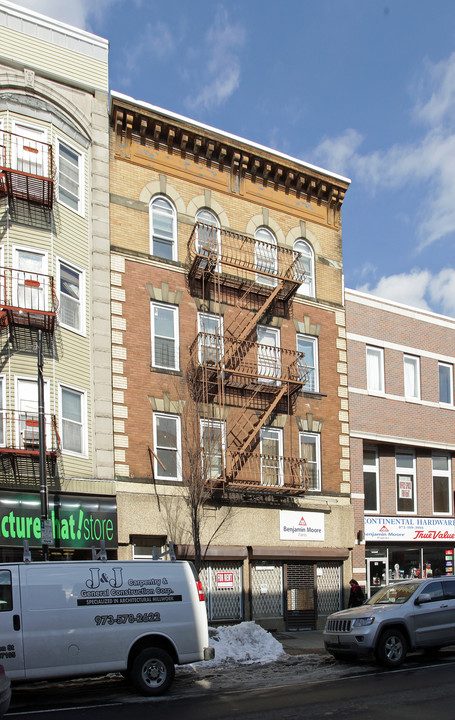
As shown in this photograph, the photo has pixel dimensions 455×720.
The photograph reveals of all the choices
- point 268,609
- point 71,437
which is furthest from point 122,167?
point 268,609

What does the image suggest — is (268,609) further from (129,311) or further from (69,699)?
(69,699)

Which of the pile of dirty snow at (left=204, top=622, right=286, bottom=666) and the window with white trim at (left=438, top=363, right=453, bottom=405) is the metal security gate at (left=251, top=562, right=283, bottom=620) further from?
the window with white trim at (left=438, top=363, right=453, bottom=405)

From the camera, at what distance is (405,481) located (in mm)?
27422

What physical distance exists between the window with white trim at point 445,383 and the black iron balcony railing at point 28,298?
15.7m

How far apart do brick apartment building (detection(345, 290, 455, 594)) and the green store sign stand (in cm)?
917

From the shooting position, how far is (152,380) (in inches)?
843

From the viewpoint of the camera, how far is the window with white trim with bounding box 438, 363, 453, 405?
29094mm

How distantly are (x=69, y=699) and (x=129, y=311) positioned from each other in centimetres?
1123

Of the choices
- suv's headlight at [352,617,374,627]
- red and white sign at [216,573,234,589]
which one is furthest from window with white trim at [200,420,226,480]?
suv's headlight at [352,617,374,627]

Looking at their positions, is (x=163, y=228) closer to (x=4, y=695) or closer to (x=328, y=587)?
(x=328, y=587)

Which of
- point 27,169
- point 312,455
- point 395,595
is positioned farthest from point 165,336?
point 395,595

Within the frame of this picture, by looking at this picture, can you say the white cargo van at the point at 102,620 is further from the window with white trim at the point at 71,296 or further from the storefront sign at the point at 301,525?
the storefront sign at the point at 301,525

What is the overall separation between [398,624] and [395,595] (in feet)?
3.36

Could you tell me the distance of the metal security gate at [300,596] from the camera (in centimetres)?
2270
